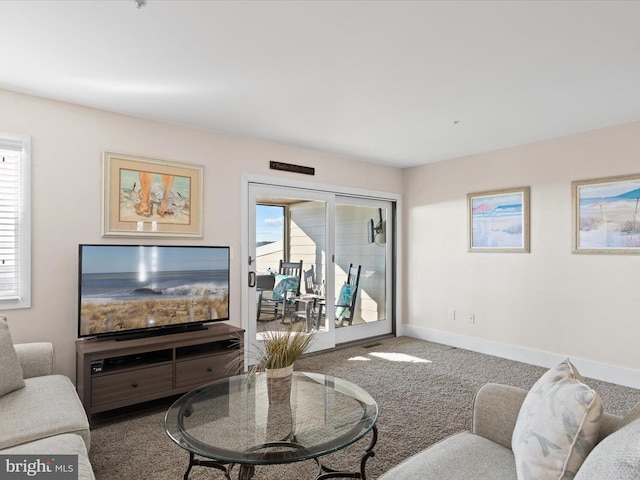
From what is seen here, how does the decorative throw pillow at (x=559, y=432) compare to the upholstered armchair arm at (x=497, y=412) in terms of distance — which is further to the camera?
the upholstered armchair arm at (x=497, y=412)

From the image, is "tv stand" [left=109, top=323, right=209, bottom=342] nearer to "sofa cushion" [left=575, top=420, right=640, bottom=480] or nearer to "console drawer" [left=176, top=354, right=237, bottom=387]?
"console drawer" [left=176, top=354, right=237, bottom=387]

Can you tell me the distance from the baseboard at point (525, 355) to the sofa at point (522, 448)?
2.69m

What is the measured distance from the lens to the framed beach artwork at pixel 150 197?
326 cm

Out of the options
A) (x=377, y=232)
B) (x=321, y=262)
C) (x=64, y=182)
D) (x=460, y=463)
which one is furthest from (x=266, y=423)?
(x=377, y=232)

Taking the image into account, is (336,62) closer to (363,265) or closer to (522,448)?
(522,448)

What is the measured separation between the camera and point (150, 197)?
3449 mm

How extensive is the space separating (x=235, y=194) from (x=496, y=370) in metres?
3.18

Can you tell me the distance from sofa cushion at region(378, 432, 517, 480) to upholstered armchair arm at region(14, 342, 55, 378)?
2268mm

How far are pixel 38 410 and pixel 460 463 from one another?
78.1 inches

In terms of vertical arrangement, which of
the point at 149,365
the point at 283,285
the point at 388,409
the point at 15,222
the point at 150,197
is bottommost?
the point at 388,409

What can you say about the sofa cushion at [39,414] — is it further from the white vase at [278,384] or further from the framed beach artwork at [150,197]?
the framed beach artwork at [150,197]

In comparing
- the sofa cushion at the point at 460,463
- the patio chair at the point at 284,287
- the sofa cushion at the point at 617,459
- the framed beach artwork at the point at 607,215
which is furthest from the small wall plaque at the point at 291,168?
the sofa cushion at the point at 617,459

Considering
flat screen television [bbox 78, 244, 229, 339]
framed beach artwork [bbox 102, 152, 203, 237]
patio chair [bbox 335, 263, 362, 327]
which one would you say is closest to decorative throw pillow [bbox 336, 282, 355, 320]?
patio chair [bbox 335, 263, 362, 327]

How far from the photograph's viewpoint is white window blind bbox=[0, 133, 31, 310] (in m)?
2.85
